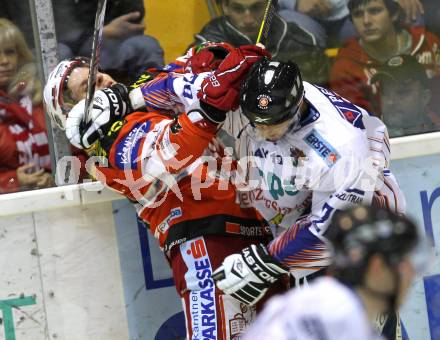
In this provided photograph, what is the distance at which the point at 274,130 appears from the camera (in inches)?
137

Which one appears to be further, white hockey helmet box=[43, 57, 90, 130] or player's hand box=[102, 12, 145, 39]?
player's hand box=[102, 12, 145, 39]

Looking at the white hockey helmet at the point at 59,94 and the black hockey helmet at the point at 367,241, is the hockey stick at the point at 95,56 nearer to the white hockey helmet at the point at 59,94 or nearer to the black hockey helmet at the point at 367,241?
the white hockey helmet at the point at 59,94

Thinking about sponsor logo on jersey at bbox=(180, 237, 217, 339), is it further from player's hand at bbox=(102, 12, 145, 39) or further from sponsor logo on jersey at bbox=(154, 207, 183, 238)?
player's hand at bbox=(102, 12, 145, 39)

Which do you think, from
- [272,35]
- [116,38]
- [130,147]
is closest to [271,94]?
[130,147]

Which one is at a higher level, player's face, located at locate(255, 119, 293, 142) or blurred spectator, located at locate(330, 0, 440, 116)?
blurred spectator, located at locate(330, 0, 440, 116)

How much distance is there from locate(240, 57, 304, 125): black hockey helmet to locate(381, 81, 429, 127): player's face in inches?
37.7

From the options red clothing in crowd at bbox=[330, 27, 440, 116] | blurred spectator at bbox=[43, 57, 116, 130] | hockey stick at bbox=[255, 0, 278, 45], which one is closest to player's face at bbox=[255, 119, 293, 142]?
hockey stick at bbox=[255, 0, 278, 45]

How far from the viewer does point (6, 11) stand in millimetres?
4102

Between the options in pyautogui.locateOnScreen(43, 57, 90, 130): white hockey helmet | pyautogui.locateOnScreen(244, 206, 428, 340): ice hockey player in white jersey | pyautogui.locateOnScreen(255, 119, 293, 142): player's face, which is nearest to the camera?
pyautogui.locateOnScreen(244, 206, 428, 340): ice hockey player in white jersey

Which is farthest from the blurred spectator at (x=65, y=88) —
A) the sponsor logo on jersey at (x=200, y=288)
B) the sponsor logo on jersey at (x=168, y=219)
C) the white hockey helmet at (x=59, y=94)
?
the sponsor logo on jersey at (x=200, y=288)

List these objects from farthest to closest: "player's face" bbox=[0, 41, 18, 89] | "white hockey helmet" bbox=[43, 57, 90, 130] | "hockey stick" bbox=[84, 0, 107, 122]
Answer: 1. "player's face" bbox=[0, 41, 18, 89]
2. "white hockey helmet" bbox=[43, 57, 90, 130]
3. "hockey stick" bbox=[84, 0, 107, 122]

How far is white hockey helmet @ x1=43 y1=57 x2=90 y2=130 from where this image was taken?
152 inches

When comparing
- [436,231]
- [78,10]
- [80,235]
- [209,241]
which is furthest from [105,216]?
[436,231]

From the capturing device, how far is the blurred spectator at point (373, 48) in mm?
4324
